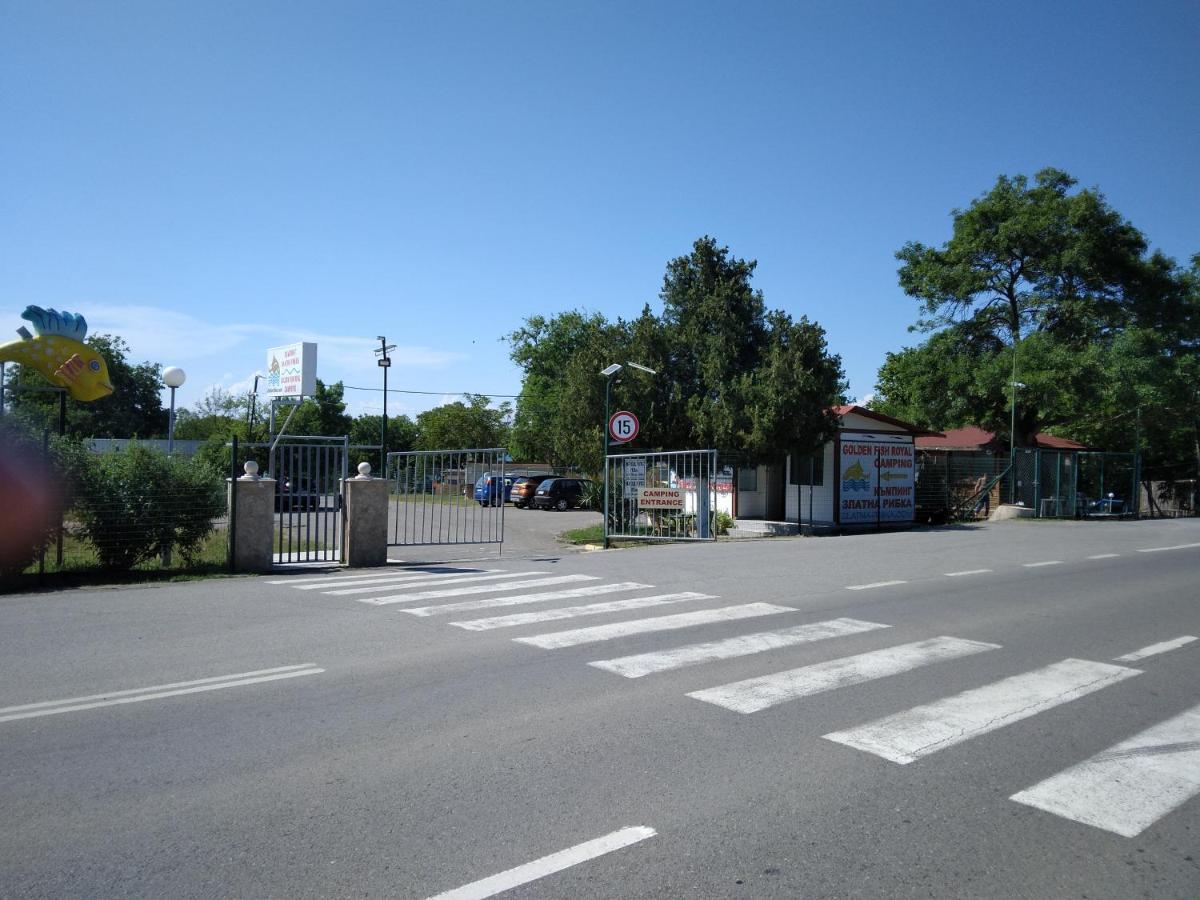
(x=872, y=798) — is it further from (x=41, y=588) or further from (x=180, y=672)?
(x=41, y=588)

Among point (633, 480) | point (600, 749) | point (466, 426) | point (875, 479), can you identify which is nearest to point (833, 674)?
point (600, 749)

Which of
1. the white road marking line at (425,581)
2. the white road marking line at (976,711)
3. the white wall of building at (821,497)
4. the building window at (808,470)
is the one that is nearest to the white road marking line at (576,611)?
the white road marking line at (425,581)

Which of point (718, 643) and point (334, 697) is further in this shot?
point (718, 643)

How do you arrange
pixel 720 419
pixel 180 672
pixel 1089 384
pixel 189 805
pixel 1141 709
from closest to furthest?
pixel 189 805 < pixel 1141 709 < pixel 180 672 < pixel 720 419 < pixel 1089 384

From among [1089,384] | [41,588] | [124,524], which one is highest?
[1089,384]

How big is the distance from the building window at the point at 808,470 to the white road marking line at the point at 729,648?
17655 millimetres

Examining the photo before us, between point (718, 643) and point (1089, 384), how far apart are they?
3090 centimetres

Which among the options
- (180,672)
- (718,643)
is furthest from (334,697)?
(718,643)

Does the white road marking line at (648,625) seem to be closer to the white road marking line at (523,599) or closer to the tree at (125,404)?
the white road marking line at (523,599)

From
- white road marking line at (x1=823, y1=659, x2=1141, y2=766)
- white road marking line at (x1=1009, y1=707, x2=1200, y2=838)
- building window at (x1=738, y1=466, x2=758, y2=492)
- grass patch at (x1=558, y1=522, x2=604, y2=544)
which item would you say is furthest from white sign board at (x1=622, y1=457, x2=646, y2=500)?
white road marking line at (x1=1009, y1=707, x2=1200, y2=838)

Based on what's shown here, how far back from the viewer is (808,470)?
2681 centimetres

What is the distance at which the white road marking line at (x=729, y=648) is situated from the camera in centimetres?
711

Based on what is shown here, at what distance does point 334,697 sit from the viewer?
6195 millimetres

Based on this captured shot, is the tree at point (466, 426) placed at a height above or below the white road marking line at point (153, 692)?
above
